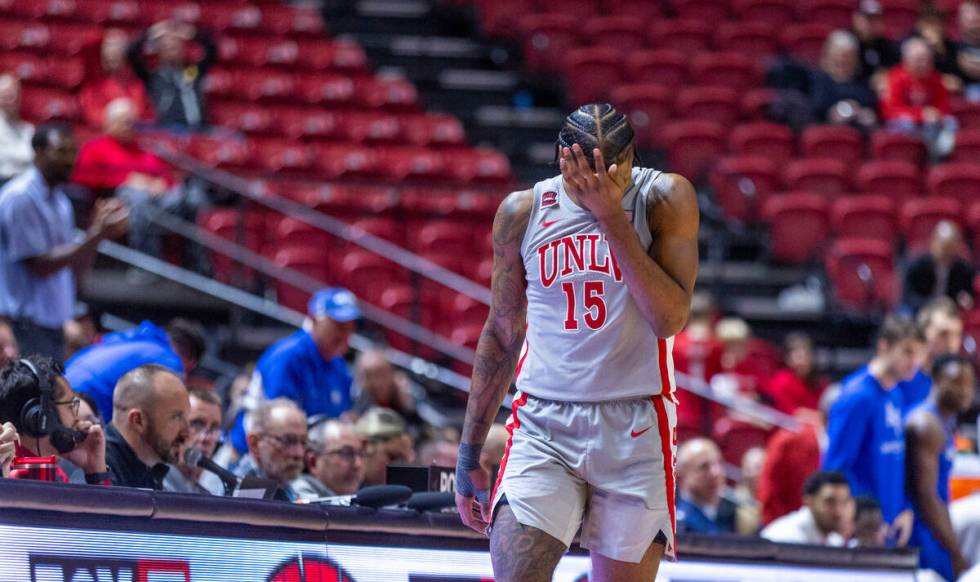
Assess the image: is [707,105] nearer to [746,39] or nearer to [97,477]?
[746,39]

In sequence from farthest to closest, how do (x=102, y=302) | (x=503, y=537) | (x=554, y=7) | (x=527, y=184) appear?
(x=554, y=7)
(x=527, y=184)
(x=102, y=302)
(x=503, y=537)

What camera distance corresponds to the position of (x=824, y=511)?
7.56 metres

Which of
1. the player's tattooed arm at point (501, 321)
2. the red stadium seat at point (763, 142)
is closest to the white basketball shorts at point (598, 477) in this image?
the player's tattooed arm at point (501, 321)

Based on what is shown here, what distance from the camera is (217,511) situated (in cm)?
473

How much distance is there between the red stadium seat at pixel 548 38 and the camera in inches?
625

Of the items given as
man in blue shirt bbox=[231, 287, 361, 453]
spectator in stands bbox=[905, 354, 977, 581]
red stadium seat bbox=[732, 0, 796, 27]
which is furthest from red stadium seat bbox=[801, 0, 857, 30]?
man in blue shirt bbox=[231, 287, 361, 453]

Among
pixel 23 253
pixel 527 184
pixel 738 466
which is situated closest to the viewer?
pixel 23 253

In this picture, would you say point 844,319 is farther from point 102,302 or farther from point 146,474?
point 146,474

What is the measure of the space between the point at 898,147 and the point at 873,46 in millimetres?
1865

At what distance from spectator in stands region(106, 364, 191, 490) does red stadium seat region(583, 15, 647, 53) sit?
1110 cm

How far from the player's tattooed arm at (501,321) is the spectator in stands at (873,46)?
12319 millimetres

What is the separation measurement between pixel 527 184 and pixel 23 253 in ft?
22.3

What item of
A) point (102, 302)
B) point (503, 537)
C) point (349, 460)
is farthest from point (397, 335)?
point (503, 537)

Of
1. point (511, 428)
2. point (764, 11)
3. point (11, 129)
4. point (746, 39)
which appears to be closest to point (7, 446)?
point (511, 428)
